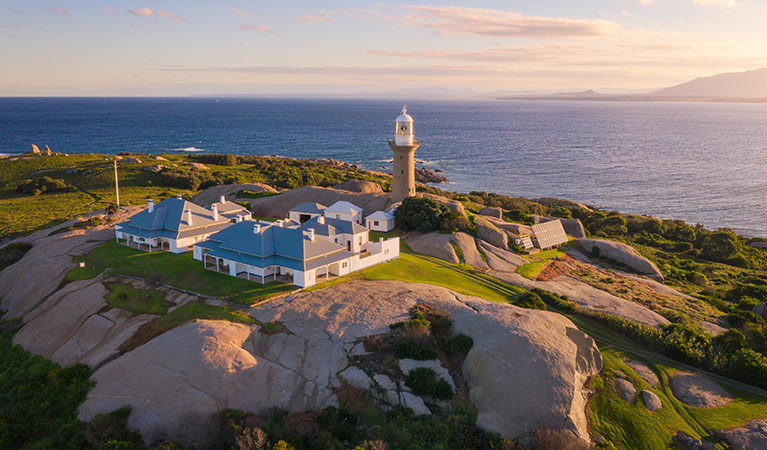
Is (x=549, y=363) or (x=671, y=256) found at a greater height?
(x=549, y=363)

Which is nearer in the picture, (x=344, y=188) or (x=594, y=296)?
(x=594, y=296)

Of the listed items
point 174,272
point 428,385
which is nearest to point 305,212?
point 174,272

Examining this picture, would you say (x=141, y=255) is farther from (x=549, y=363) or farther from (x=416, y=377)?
(x=549, y=363)

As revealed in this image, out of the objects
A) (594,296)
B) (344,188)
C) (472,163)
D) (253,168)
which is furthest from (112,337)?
(472,163)

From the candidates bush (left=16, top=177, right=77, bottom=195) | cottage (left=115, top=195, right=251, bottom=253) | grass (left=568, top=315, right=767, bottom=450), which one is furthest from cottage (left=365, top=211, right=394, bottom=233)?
bush (left=16, top=177, right=77, bottom=195)

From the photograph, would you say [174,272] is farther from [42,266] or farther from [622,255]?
[622,255]

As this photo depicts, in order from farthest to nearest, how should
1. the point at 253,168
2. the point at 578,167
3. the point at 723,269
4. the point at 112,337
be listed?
the point at 578,167, the point at 253,168, the point at 723,269, the point at 112,337
